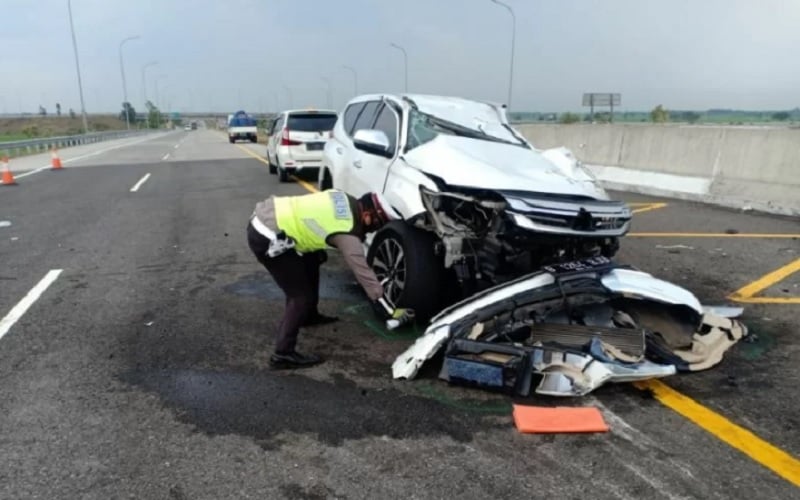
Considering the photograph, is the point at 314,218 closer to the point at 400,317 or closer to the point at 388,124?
the point at 400,317

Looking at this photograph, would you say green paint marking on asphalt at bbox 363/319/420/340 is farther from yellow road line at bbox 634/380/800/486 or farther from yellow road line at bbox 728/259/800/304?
yellow road line at bbox 728/259/800/304

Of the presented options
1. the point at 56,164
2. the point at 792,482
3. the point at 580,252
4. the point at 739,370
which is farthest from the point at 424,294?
the point at 56,164

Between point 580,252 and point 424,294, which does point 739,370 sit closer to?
point 580,252

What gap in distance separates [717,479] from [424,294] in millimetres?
2312

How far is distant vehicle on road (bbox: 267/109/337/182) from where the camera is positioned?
47.9 ft

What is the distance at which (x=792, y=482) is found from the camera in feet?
9.36

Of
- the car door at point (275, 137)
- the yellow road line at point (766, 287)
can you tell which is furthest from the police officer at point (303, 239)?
the car door at point (275, 137)

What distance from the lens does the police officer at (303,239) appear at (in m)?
4.02

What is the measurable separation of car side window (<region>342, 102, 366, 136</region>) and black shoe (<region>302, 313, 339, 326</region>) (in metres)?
2.85

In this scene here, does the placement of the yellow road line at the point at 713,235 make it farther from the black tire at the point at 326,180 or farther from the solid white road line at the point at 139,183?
the solid white road line at the point at 139,183

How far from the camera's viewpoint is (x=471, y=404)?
3666 mm

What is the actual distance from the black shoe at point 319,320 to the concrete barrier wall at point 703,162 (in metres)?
8.12

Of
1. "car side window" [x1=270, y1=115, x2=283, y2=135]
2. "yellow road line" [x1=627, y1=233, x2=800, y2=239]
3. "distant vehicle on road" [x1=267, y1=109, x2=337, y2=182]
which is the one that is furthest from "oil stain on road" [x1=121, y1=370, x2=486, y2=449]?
"car side window" [x1=270, y1=115, x2=283, y2=135]

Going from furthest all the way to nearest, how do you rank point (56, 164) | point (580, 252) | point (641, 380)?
point (56, 164)
point (580, 252)
point (641, 380)
